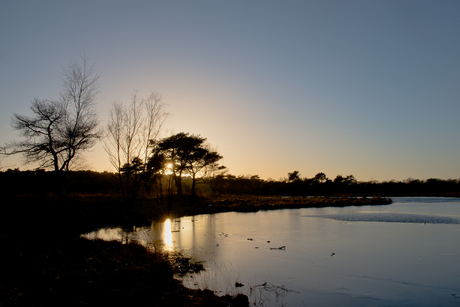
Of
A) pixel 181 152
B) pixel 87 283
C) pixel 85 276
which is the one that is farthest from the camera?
pixel 181 152

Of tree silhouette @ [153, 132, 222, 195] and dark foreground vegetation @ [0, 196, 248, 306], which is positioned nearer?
dark foreground vegetation @ [0, 196, 248, 306]

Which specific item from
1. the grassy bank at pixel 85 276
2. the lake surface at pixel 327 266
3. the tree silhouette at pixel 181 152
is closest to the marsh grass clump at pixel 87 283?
the grassy bank at pixel 85 276

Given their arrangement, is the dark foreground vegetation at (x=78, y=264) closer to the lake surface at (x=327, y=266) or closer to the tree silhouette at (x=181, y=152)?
the lake surface at (x=327, y=266)

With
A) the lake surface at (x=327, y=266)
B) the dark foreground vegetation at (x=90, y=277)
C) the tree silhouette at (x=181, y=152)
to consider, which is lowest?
the lake surface at (x=327, y=266)

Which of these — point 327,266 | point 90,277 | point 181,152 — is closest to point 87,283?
point 90,277

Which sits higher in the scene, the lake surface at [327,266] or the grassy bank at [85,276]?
the grassy bank at [85,276]

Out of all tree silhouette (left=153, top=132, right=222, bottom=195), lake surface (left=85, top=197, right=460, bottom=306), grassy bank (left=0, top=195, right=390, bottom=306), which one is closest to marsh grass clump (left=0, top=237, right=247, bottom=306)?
grassy bank (left=0, top=195, right=390, bottom=306)

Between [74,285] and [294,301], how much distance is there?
4052mm

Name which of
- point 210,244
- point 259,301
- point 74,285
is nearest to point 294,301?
point 259,301

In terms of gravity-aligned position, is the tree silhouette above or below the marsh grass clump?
above

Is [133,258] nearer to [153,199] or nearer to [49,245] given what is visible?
[49,245]

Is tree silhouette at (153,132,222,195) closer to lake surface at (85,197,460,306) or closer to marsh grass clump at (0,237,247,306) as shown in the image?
lake surface at (85,197,460,306)

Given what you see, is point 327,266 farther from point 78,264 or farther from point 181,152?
point 181,152

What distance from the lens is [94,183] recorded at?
102 feet
